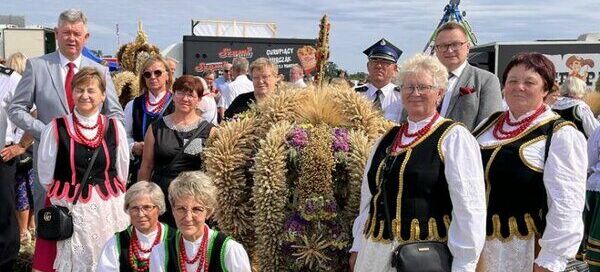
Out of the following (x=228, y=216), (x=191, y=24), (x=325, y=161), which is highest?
(x=191, y=24)

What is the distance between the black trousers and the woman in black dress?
129 centimetres

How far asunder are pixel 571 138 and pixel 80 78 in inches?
102

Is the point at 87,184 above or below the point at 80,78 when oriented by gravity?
below

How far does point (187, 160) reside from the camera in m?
4.00

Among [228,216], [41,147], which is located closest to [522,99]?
[228,216]

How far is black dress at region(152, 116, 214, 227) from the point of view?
3982mm

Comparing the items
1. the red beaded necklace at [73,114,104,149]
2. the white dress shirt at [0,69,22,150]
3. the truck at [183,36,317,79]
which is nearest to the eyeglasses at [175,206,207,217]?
the red beaded necklace at [73,114,104,149]

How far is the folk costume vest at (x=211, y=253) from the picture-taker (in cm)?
282

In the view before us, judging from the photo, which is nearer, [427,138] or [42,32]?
[427,138]

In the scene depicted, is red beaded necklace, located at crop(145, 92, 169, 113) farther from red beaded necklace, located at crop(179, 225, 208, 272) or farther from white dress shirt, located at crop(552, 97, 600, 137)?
white dress shirt, located at crop(552, 97, 600, 137)

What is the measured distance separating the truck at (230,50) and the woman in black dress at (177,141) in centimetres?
583

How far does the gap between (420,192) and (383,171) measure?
0.66ft

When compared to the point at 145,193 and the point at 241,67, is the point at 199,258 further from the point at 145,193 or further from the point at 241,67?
the point at 241,67

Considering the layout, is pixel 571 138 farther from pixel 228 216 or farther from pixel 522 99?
pixel 228 216
